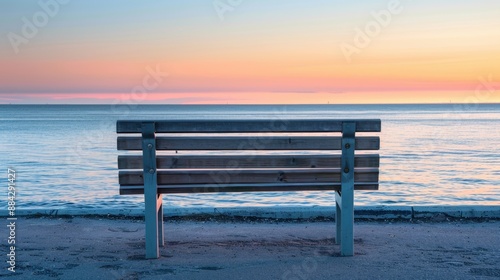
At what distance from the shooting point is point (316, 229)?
255 inches

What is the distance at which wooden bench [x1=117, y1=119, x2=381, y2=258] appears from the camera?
5.02 meters

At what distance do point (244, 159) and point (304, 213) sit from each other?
7.40ft

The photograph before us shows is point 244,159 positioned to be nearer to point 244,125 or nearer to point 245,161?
point 245,161

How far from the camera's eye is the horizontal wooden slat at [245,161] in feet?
16.7

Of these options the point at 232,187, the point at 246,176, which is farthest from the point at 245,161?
the point at 232,187

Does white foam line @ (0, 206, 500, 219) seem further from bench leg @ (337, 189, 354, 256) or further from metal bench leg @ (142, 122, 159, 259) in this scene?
metal bench leg @ (142, 122, 159, 259)

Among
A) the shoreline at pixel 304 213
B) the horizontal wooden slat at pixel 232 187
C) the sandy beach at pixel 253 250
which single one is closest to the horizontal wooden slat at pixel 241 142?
the horizontal wooden slat at pixel 232 187

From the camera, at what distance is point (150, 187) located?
507 centimetres

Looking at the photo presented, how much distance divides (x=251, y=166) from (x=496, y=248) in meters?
2.54

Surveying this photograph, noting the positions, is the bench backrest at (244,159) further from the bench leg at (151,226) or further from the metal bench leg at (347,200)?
the bench leg at (151,226)

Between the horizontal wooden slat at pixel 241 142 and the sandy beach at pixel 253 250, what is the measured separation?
1028 millimetres

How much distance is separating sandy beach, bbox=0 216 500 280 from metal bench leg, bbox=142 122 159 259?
15 centimetres

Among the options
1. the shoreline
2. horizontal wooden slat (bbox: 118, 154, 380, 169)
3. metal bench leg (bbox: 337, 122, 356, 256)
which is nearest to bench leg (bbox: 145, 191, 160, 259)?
horizontal wooden slat (bbox: 118, 154, 380, 169)

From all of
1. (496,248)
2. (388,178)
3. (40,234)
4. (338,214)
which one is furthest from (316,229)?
(388,178)
